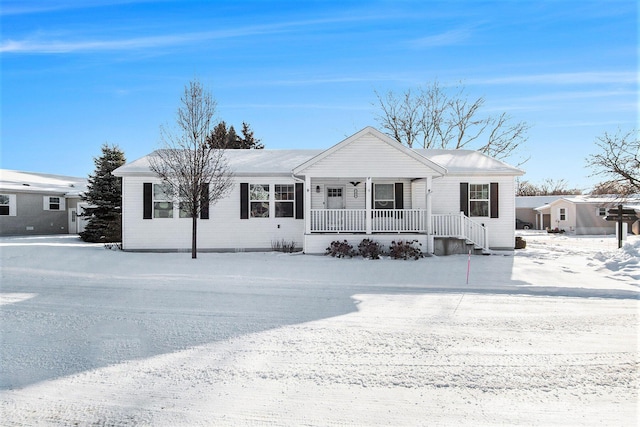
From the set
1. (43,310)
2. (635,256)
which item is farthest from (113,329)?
(635,256)

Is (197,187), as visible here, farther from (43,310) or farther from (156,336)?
(156,336)

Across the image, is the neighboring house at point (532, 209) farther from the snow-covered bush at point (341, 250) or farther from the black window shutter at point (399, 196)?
the snow-covered bush at point (341, 250)

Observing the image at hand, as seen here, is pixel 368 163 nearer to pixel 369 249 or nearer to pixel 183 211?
pixel 369 249

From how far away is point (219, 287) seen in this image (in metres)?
9.68

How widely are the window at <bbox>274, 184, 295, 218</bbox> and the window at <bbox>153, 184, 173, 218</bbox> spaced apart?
425 cm

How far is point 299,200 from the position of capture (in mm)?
17516

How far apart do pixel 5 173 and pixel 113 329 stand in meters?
30.6

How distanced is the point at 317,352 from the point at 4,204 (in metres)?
28.1

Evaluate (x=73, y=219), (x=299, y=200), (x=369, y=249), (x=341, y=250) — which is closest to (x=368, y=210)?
(x=369, y=249)

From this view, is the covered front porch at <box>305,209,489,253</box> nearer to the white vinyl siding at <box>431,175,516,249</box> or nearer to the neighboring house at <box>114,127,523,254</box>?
the neighboring house at <box>114,127,523,254</box>

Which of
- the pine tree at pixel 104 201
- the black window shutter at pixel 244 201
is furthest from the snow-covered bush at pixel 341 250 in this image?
the pine tree at pixel 104 201

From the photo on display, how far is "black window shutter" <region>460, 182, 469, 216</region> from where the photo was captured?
17844 mm

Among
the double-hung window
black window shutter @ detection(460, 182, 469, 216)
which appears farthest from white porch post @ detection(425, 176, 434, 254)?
the double-hung window

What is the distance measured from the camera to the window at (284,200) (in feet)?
57.4
